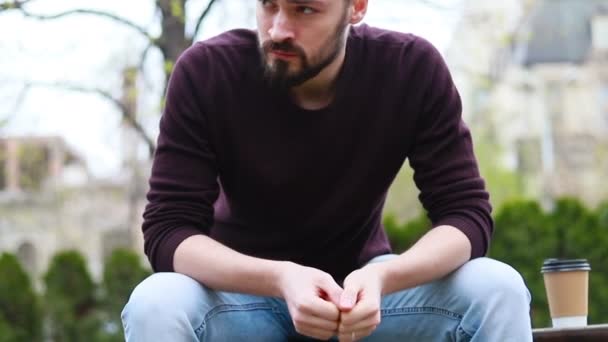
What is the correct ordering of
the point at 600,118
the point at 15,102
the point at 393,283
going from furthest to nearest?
the point at 600,118, the point at 15,102, the point at 393,283

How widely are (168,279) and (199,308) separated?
81 millimetres

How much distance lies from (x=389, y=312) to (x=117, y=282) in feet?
20.4

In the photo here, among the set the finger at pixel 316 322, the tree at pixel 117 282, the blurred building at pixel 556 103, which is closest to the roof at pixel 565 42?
the blurred building at pixel 556 103

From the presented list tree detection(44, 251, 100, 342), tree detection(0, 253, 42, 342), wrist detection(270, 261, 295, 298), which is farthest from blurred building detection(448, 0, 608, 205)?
wrist detection(270, 261, 295, 298)

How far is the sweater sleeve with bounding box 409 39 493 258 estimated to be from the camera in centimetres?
231

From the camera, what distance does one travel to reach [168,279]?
6.76 feet

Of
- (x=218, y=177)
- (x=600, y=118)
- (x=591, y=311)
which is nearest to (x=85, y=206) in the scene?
(x=600, y=118)

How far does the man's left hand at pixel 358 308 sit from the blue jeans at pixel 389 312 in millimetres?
204

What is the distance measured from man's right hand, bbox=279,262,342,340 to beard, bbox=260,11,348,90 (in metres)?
0.45

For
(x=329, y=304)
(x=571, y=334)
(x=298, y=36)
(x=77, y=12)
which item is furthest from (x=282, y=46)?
(x=77, y=12)

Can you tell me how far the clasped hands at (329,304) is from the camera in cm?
193

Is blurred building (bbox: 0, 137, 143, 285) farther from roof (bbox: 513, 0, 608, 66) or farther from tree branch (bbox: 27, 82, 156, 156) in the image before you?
tree branch (bbox: 27, 82, 156, 156)

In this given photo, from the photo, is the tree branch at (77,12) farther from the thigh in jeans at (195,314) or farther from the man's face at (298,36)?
the thigh in jeans at (195,314)

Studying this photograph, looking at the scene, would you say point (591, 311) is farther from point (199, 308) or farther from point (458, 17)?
point (199, 308)
